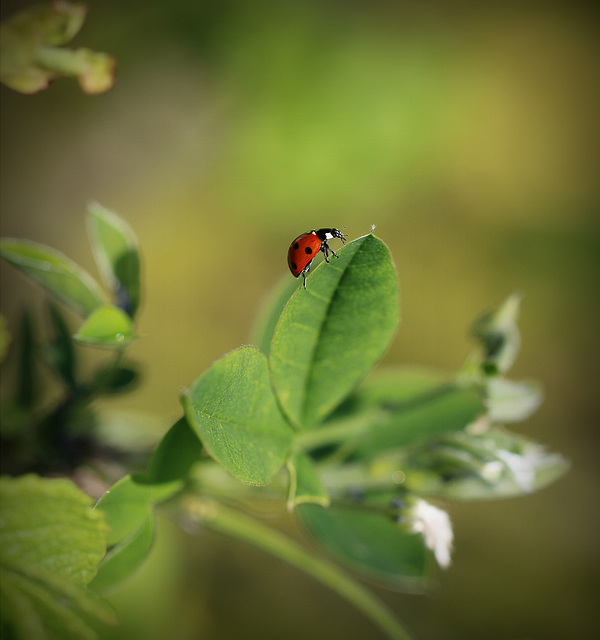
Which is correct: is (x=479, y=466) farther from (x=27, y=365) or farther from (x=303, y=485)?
(x=27, y=365)

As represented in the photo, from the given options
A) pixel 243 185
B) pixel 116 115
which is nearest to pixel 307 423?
pixel 243 185

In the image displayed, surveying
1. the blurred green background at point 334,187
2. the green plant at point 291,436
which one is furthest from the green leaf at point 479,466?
the blurred green background at point 334,187

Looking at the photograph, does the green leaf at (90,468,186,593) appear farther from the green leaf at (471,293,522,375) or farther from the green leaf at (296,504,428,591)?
the green leaf at (471,293,522,375)

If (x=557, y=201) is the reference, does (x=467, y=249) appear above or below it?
below

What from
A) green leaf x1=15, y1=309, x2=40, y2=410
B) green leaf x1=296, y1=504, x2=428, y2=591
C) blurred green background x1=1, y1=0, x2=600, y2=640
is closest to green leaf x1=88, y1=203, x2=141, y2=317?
green leaf x1=15, y1=309, x2=40, y2=410

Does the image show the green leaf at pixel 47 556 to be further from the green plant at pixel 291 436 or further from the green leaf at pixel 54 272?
the green leaf at pixel 54 272

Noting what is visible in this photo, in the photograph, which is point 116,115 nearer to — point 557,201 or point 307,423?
point 557,201

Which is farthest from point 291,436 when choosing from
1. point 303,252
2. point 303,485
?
point 303,252
